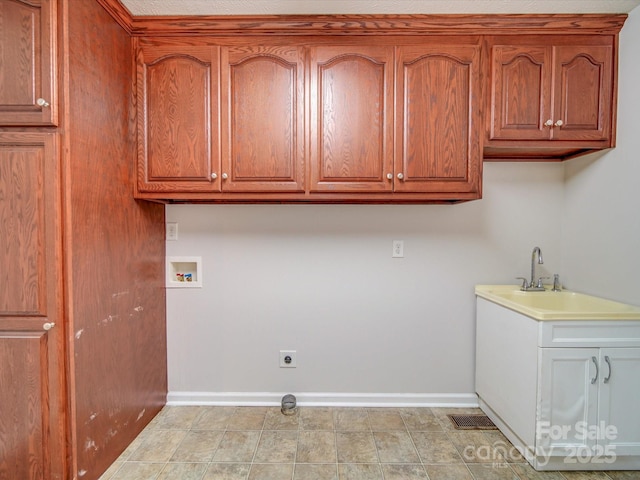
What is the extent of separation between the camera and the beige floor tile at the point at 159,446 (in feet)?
5.32

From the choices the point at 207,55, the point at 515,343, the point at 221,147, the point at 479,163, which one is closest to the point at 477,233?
the point at 479,163

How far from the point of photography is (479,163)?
170 centimetres

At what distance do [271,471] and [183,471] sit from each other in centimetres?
44

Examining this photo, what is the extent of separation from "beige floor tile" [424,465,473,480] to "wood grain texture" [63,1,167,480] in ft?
5.34

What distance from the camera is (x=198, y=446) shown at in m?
1.70

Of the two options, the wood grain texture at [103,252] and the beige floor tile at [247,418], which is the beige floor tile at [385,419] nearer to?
the beige floor tile at [247,418]

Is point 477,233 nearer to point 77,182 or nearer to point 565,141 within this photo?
point 565,141

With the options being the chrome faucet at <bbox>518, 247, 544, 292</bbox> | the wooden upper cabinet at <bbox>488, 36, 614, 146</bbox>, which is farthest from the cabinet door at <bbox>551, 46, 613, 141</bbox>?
the chrome faucet at <bbox>518, 247, 544, 292</bbox>

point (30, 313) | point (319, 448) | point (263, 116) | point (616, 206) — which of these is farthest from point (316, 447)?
point (616, 206)

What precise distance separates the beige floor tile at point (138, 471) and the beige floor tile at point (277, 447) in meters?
0.49

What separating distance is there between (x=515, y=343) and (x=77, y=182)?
2.30 m

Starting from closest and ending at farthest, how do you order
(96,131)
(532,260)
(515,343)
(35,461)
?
(35,461), (96,131), (515,343), (532,260)

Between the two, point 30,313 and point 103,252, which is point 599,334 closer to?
point 103,252

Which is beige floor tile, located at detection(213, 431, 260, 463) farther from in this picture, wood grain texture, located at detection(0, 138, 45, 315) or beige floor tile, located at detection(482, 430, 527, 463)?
beige floor tile, located at detection(482, 430, 527, 463)
